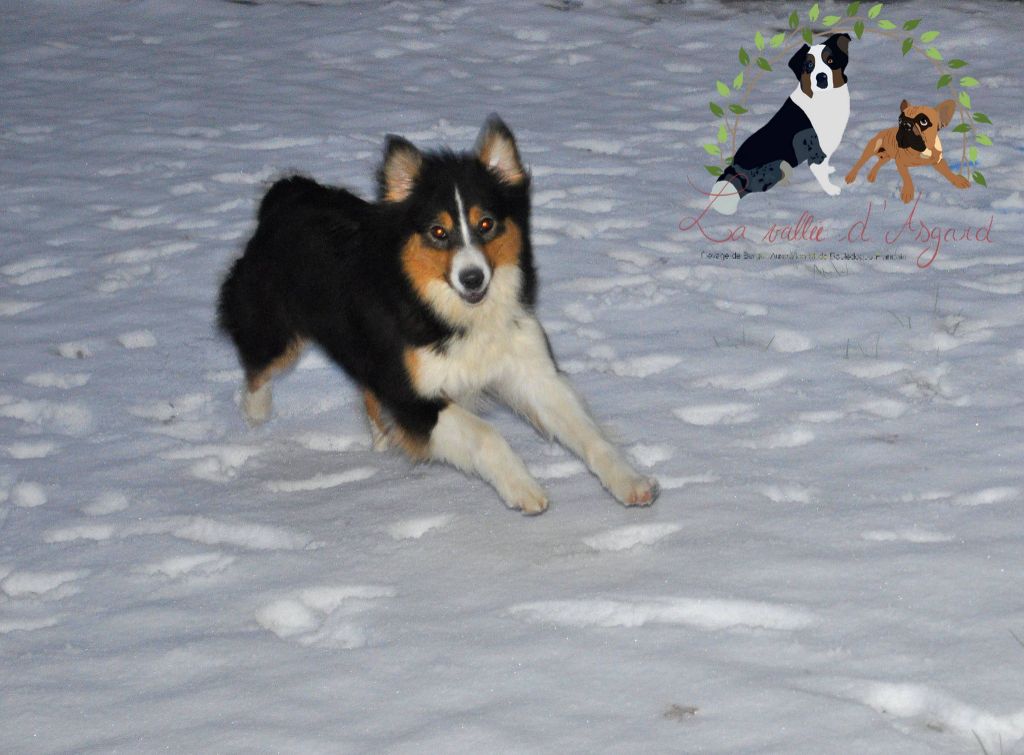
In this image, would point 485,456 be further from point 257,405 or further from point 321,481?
point 257,405

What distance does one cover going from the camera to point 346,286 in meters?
4.62

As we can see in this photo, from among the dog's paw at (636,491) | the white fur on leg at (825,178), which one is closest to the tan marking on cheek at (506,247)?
the dog's paw at (636,491)

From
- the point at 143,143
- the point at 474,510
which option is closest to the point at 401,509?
the point at 474,510

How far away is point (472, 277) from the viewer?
4.02 metres

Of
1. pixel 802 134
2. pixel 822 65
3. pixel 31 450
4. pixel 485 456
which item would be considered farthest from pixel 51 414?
pixel 822 65

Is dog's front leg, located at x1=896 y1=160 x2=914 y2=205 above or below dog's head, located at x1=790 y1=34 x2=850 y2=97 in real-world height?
below

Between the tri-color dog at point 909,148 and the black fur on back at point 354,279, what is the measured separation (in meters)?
3.77

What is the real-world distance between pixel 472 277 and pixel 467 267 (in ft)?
0.12

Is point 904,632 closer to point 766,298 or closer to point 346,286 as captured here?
point 346,286

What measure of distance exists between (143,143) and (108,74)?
2086 mm

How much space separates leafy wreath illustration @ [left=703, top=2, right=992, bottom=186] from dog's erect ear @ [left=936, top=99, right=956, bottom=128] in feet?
0.20

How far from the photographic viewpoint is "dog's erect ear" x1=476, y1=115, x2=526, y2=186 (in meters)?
4.28

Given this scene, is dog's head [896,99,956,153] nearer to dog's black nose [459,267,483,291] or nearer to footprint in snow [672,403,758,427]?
footprint in snow [672,403,758,427]

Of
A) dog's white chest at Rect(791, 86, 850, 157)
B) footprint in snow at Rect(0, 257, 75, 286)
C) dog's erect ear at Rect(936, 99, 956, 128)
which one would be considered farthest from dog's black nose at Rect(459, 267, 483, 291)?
dog's erect ear at Rect(936, 99, 956, 128)
